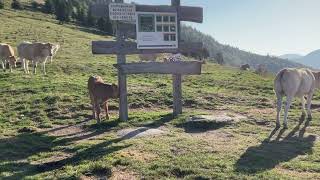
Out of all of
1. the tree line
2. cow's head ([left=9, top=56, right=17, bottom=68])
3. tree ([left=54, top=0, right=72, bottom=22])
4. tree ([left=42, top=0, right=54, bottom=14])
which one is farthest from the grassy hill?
tree ([left=42, top=0, right=54, bottom=14])

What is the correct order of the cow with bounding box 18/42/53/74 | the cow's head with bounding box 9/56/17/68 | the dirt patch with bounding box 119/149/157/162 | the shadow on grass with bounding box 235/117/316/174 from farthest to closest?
the cow's head with bounding box 9/56/17/68, the cow with bounding box 18/42/53/74, the dirt patch with bounding box 119/149/157/162, the shadow on grass with bounding box 235/117/316/174

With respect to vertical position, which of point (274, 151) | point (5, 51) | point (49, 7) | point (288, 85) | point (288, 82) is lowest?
point (274, 151)

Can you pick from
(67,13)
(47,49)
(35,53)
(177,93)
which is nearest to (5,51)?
(35,53)

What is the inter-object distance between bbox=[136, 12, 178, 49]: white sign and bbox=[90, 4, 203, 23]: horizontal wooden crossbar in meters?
0.15

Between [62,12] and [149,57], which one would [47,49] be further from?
[62,12]

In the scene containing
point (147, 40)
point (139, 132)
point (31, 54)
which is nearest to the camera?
point (139, 132)

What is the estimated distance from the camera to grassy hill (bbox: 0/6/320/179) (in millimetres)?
12031

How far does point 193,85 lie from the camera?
1133 inches

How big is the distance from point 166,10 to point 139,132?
16.6ft

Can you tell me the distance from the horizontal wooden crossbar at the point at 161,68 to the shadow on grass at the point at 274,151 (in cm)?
411

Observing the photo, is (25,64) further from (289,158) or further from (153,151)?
(289,158)

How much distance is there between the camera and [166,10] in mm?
18359

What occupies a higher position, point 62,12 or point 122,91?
point 62,12

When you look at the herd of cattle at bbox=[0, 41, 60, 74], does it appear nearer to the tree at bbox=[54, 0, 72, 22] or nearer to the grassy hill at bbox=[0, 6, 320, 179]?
the grassy hill at bbox=[0, 6, 320, 179]
